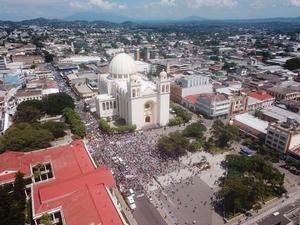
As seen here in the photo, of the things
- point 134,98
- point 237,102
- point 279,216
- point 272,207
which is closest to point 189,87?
point 237,102

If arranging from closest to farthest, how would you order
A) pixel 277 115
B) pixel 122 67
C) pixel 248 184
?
pixel 248 184, pixel 277 115, pixel 122 67

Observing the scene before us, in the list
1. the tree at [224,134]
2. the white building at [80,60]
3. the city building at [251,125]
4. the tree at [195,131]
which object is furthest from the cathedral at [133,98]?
the white building at [80,60]

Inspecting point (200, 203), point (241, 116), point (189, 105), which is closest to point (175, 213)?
point (200, 203)

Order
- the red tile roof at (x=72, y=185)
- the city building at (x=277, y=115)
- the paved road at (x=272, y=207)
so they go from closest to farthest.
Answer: the red tile roof at (x=72, y=185)
the paved road at (x=272, y=207)
the city building at (x=277, y=115)

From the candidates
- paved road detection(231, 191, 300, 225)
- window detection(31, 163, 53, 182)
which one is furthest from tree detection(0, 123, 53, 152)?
paved road detection(231, 191, 300, 225)

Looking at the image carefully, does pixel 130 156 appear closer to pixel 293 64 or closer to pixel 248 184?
pixel 248 184

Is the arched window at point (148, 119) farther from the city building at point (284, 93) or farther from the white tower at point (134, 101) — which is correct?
the city building at point (284, 93)
